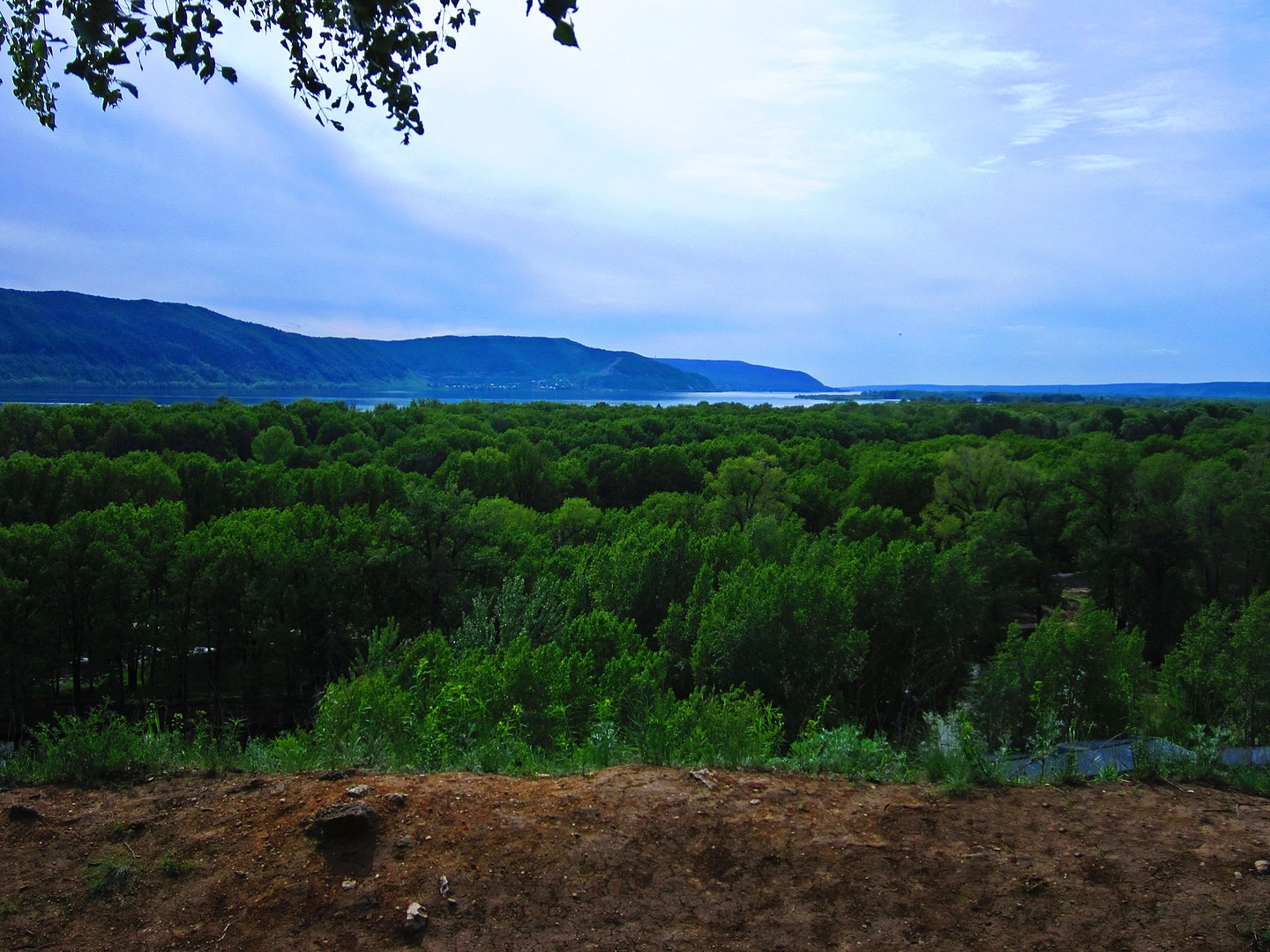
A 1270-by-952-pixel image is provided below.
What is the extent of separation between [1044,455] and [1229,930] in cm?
6159

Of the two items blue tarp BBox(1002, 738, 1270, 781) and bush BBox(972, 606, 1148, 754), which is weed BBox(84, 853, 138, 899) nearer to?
blue tarp BBox(1002, 738, 1270, 781)

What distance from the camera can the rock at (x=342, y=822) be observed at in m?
4.74

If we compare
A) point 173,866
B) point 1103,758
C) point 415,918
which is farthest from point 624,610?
point 415,918

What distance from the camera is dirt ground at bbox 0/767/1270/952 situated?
13.2ft

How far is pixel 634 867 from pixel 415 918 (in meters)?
1.21

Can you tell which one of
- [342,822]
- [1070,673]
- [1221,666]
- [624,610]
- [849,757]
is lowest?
[624,610]

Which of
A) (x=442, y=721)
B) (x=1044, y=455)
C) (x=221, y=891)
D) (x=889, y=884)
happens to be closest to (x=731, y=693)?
(x=442, y=721)

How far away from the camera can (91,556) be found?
2792 centimetres

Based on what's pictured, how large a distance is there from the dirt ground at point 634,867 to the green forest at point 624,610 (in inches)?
35.9

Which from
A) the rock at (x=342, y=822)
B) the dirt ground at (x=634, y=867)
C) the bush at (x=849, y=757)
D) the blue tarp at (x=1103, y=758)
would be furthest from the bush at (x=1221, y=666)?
the rock at (x=342, y=822)

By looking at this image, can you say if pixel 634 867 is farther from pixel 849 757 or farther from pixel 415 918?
pixel 849 757

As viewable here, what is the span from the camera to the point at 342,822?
15.6 feet

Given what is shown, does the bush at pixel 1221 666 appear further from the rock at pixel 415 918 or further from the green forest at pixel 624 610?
the rock at pixel 415 918

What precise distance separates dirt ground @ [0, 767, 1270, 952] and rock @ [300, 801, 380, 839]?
0.04 meters
